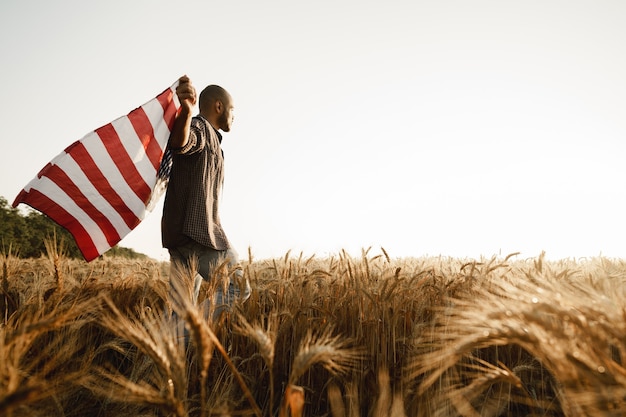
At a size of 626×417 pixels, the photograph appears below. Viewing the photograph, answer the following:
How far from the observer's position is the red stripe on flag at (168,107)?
2.84 metres

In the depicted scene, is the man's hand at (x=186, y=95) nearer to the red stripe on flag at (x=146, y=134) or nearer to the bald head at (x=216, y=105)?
the red stripe on flag at (x=146, y=134)

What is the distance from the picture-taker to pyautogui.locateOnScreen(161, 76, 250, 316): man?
258 cm

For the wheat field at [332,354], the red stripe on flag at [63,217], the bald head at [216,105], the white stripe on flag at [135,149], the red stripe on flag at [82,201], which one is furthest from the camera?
the bald head at [216,105]

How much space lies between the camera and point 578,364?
0.81 metres

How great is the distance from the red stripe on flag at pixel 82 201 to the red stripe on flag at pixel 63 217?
101mm

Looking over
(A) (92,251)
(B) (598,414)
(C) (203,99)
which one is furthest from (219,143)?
(B) (598,414)

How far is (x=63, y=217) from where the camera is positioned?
2484 mm

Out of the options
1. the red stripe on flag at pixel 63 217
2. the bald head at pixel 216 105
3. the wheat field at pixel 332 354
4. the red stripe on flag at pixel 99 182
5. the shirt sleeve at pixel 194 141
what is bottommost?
the wheat field at pixel 332 354

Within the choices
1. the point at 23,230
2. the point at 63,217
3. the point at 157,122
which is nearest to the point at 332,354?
the point at 63,217

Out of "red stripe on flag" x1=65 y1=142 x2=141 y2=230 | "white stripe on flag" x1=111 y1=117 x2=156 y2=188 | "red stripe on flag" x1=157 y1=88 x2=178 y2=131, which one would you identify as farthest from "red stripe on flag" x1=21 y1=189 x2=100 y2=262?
"red stripe on flag" x1=157 y1=88 x2=178 y2=131

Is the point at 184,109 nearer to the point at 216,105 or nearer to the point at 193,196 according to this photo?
the point at 193,196

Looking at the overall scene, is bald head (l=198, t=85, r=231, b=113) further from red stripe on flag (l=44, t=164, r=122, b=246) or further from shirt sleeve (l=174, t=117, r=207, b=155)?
red stripe on flag (l=44, t=164, r=122, b=246)

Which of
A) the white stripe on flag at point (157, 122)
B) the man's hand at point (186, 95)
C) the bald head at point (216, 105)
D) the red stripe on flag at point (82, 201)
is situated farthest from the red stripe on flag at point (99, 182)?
the bald head at point (216, 105)

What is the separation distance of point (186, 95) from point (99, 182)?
901 mm
